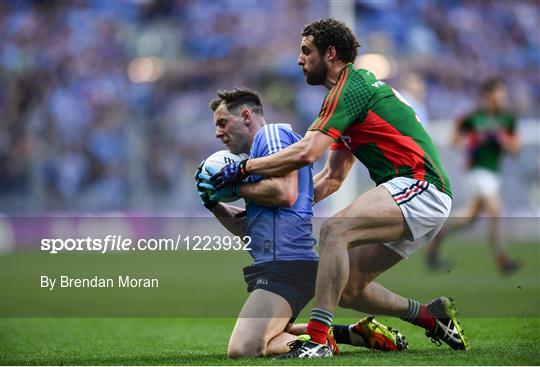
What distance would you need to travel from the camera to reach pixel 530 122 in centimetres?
1961

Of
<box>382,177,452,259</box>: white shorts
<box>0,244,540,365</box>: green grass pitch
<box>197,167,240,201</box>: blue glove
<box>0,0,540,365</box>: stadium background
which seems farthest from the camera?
<box>0,0,540,365</box>: stadium background

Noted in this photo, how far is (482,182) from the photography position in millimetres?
13266

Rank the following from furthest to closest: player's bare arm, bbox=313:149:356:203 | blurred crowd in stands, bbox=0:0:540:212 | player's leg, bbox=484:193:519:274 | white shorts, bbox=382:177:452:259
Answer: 1. blurred crowd in stands, bbox=0:0:540:212
2. player's leg, bbox=484:193:519:274
3. player's bare arm, bbox=313:149:356:203
4. white shorts, bbox=382:177:452:259

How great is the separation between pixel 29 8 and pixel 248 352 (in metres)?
18.3

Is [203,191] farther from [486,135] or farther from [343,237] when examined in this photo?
[486,135]

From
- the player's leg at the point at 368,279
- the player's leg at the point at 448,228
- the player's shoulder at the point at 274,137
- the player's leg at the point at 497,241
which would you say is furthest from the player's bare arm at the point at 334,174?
the player's leg at the point at 497,241

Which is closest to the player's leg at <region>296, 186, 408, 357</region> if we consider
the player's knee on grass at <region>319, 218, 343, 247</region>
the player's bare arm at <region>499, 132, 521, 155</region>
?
the player's knee on grass at <region>319, 218, 343, 247</region>

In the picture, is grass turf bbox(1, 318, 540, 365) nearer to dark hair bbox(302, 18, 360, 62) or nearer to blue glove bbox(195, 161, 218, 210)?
blue glove bbox(195, 161, 218, 210)

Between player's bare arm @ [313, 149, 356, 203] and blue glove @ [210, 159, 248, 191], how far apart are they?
2.84ft

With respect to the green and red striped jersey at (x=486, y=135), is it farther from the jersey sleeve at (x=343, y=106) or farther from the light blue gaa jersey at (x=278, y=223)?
the jersey sleeve at (x=343, y=106)

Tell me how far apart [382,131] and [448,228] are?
697 centimetres

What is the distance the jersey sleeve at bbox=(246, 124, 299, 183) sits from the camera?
579cm

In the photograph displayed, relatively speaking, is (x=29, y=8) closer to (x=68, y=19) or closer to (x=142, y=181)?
(x=68, y=19)

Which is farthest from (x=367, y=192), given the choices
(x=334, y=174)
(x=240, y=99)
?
(x=240, y=99)
